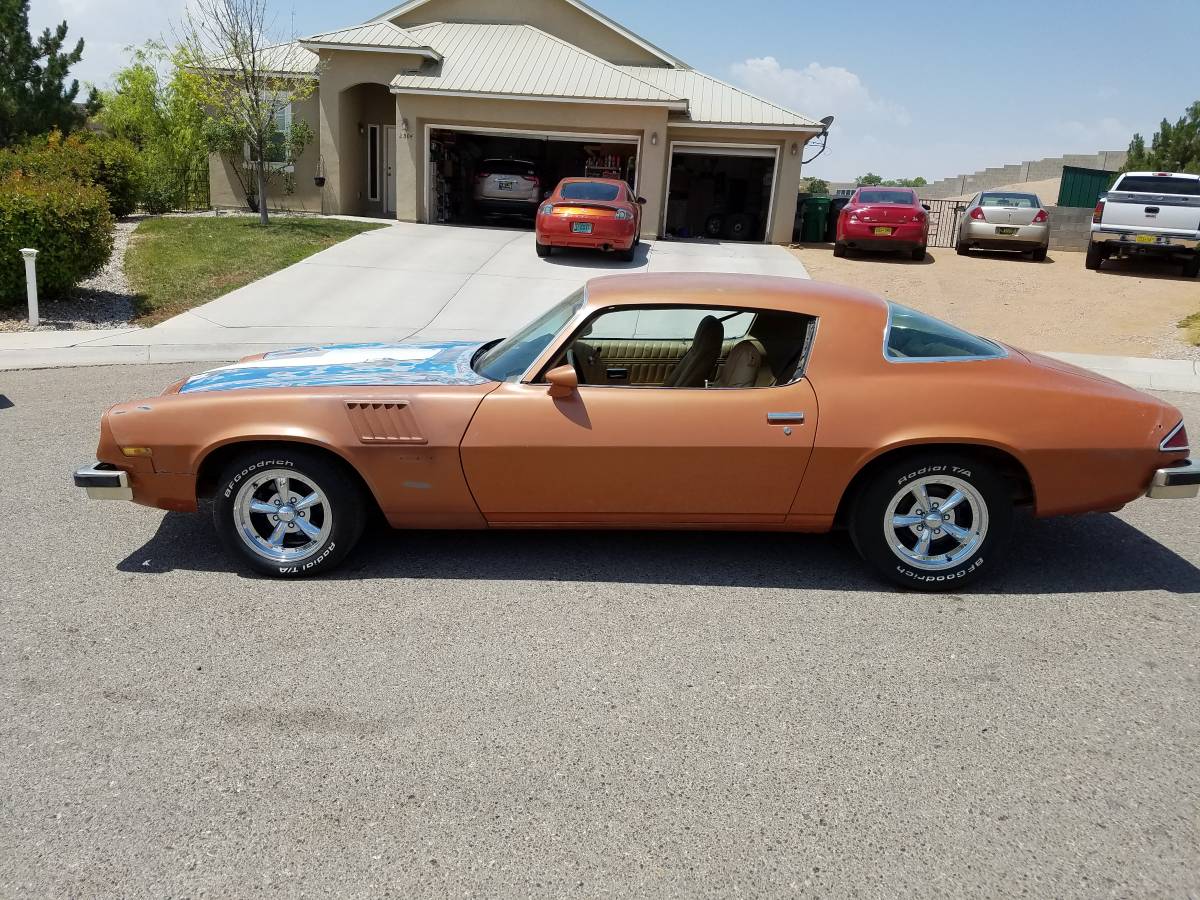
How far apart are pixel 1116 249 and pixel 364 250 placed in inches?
551

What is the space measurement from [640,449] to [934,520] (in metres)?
1.41

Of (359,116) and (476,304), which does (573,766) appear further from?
(359,116)

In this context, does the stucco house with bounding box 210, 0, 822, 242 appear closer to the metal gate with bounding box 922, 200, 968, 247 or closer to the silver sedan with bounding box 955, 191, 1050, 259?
the metal gate with bounding box 922, 200, 968, 247

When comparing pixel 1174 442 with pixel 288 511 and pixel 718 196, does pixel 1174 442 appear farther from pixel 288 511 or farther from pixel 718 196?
pixel 718 196

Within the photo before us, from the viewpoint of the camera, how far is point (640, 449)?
4359 millimetres

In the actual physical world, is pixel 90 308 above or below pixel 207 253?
below

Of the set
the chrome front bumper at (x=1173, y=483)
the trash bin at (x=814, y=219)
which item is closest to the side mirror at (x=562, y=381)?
the chrome front bumper at (x=1173, y=483)

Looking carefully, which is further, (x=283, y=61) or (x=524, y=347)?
(x=283, y=61)

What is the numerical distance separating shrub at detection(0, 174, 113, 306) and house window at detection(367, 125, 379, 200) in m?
12.2

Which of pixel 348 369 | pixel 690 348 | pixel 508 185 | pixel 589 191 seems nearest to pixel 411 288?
pixel 589 191

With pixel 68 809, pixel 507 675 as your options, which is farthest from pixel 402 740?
pixel 68 809

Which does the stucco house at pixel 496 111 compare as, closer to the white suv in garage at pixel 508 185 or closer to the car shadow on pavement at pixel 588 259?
the white suv in garage at pixel 508 185

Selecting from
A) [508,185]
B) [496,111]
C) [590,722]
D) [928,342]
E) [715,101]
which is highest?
[715,101]

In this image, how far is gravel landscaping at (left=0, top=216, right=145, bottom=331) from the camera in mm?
11953
